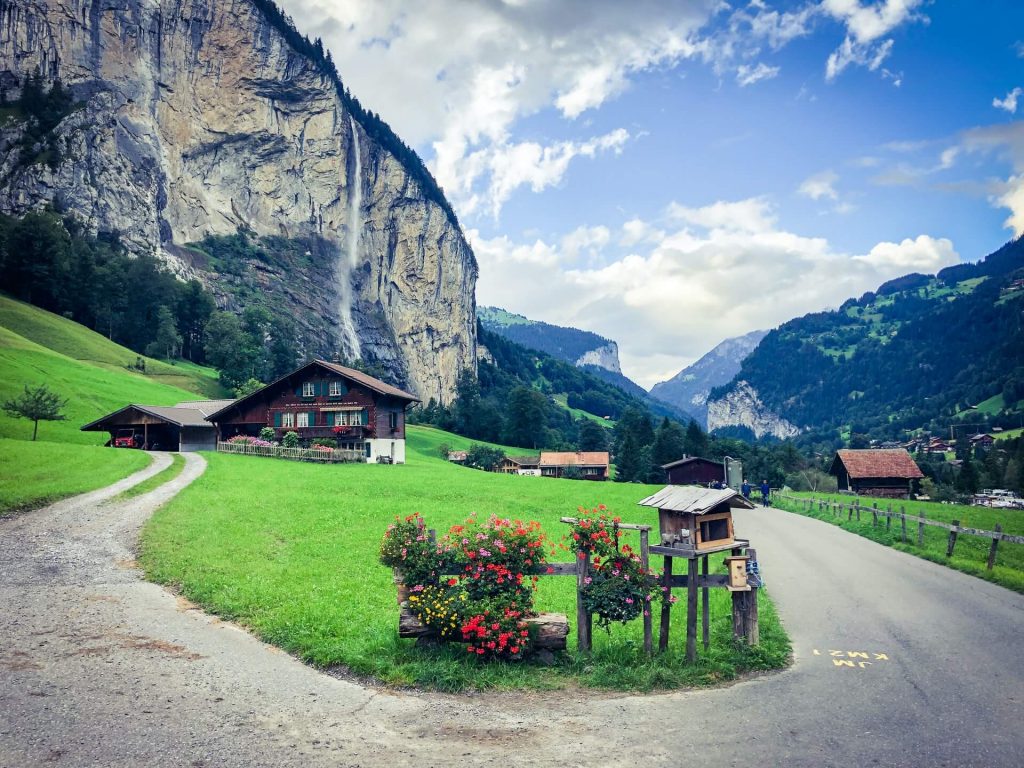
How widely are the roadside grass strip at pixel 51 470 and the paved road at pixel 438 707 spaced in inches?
443

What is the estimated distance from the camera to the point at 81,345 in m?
78.0

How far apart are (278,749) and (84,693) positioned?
3360 mm

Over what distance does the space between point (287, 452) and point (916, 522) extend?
45414 millimetres

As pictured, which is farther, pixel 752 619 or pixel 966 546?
pixel 966 546

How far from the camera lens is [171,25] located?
147 metres

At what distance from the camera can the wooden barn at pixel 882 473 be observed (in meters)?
72.5

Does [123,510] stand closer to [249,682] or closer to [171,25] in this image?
[249,682]

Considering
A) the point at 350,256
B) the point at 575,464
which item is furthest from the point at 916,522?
the point at 350,256

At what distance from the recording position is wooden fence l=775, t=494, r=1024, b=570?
2012 cm

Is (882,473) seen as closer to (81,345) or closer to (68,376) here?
(68,376)

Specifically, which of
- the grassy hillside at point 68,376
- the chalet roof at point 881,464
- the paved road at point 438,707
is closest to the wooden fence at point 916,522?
the paved road at point 438,707

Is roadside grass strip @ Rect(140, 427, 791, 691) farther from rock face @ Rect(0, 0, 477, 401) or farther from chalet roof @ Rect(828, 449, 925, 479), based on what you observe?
rock face @ Rect(0, 0, 477, 401)

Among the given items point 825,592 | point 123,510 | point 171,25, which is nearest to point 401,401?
point 123,510

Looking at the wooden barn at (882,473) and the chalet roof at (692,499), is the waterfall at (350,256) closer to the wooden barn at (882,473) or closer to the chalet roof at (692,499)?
the wooden barn at (882,473)
